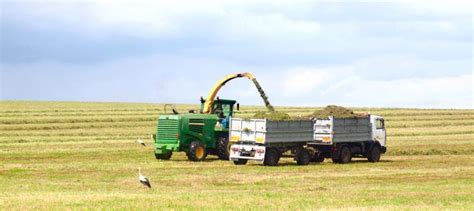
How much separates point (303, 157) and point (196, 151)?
5.31 meters

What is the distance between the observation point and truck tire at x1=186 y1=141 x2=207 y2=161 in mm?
46844

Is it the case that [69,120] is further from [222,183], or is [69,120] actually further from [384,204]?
[384,204]

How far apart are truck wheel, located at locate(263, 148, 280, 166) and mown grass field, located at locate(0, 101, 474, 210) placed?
0.65 metres

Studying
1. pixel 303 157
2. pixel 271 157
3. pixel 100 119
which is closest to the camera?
pixel 271 157

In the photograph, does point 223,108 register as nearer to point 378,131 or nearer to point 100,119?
point 378,131

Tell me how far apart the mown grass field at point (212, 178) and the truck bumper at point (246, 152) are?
0.57 m

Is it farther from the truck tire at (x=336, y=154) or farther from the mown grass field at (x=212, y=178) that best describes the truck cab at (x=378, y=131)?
the truck tire at (x=336, y=154)

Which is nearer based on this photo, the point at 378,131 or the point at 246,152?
the point at 246,152

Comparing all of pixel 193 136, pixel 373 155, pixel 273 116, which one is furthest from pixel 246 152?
pixel 373 155

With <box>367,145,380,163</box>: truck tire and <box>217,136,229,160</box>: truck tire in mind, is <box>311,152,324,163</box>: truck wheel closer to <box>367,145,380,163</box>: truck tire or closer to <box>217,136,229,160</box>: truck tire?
<box>367,145,380,163</box>: truck tire

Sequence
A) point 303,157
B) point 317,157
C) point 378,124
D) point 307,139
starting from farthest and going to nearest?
point 378,124 < point 317,157 < point 307,139 < point 303,157

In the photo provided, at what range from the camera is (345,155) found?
156 ft

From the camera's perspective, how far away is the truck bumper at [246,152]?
44156 millimetres

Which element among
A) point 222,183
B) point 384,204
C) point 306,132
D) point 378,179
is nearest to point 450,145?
point 306,132
